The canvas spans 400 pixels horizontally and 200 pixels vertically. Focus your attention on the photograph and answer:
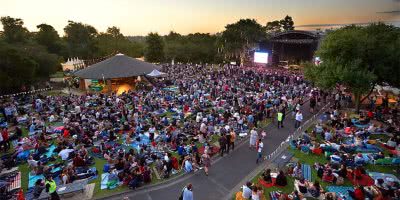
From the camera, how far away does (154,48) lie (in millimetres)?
72438

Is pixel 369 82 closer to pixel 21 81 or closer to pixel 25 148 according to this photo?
pixel 25 148

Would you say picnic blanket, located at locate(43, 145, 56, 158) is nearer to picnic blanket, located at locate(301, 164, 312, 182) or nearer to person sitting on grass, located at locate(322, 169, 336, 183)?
picnic blanket, located at locate(301, 164, 312, 182)

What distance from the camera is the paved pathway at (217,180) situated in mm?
11773

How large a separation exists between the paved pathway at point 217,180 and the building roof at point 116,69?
22.6 metres

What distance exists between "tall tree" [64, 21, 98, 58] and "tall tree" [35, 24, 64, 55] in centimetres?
374

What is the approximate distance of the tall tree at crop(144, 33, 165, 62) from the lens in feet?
236

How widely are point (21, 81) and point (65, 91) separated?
564cm

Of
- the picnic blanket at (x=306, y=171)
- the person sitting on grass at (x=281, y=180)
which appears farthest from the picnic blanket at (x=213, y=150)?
the picnic blanket at (x=306, y=171)

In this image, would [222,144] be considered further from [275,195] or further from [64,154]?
[64,154]

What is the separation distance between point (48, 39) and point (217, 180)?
68877mm

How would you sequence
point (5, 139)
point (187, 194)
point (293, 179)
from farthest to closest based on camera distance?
point (5, 139)
point (293, 179)
point (187, 194)

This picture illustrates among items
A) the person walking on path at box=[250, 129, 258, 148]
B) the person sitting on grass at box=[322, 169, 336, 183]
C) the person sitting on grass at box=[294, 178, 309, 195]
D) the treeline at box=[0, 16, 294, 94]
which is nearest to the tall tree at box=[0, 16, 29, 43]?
the treeline at box=[0, 16, 294, 94]

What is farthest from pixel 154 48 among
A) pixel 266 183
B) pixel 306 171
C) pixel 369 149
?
pixel 266 183

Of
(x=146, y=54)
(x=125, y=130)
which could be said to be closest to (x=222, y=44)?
(x=146, y=54)
